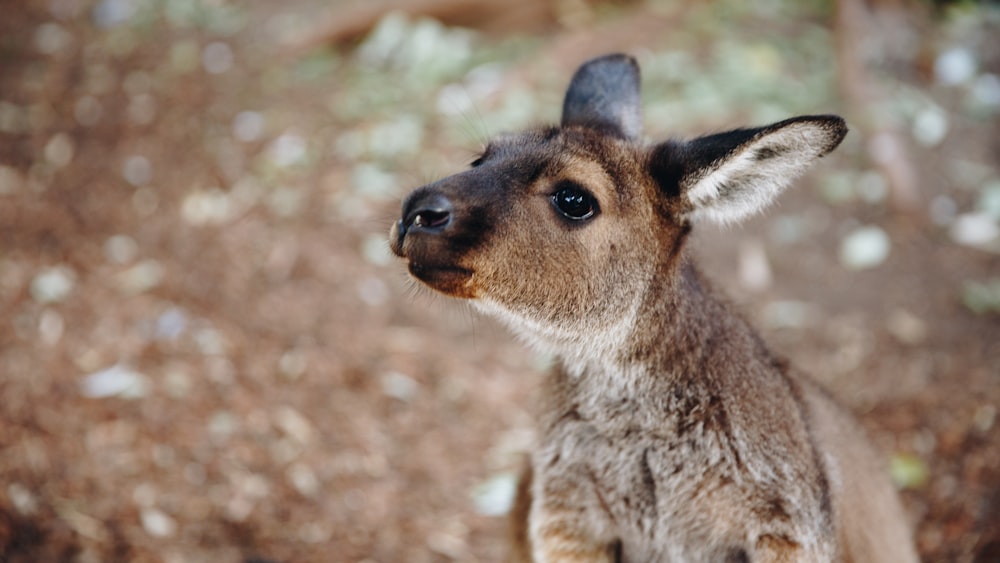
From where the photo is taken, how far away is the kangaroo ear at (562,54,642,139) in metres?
3.71

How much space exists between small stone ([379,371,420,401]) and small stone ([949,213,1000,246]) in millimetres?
4252

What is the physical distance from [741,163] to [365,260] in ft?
Result: 14.2

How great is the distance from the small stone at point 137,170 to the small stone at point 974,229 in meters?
6.68

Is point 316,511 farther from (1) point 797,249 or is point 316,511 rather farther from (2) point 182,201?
(1) point 797,249

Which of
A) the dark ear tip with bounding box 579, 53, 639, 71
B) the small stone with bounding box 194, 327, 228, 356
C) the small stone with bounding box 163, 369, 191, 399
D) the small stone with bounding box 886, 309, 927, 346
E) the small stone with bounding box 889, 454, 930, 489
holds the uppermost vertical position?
the dark ear tip with bounding box 579, 53, 639, 71

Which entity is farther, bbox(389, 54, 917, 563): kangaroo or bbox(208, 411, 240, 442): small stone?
bbox(208, 411, 240, 442): small stone

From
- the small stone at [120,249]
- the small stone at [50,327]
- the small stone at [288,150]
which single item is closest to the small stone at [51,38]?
the small stone at [288,150]

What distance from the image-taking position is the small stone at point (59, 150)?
8.02 meters

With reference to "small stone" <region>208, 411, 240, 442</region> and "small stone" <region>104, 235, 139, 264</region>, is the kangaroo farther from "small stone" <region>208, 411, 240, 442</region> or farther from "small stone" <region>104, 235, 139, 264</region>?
"small stone" <region>104, 235, 139, 264</region>

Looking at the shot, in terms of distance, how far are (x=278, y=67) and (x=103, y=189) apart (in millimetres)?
2453

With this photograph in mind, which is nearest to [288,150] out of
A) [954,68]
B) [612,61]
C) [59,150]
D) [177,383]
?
[59,150]

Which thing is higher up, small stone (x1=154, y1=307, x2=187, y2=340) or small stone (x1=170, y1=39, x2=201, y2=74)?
small stone (x1=170, y1=39, x2=201, y2=74)

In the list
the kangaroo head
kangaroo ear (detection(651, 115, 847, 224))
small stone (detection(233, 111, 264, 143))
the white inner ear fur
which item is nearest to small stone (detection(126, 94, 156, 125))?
small stone (detection(233, 111, 264, 143))

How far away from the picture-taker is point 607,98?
3795 millimetres
